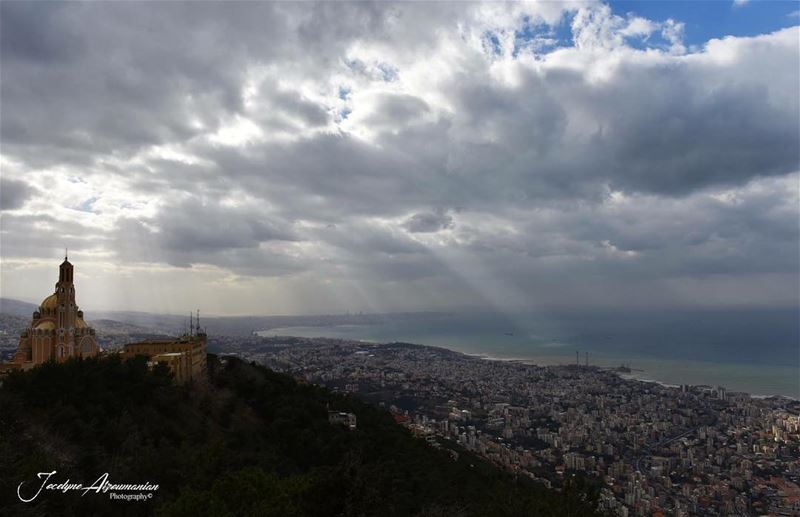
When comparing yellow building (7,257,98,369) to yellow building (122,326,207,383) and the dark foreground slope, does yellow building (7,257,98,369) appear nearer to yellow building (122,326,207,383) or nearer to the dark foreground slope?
yellow building (122,326,207,383)

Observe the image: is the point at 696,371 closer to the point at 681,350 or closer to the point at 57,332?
the point at 681,350

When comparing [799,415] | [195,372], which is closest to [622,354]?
[799,415]

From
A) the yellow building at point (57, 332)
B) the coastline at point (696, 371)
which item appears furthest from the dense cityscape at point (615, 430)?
the yellow building at point (57, 332)

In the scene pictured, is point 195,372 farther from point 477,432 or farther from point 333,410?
point 477,432

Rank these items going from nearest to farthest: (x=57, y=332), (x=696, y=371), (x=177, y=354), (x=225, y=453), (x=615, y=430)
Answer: (x=225, y=453) → (x=57, y=332) → (x=177, y=354) → (x=615, y=430) → (x=696, y=371)

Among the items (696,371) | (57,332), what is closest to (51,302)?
(57,332)

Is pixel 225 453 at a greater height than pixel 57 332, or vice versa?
pixel 57 332

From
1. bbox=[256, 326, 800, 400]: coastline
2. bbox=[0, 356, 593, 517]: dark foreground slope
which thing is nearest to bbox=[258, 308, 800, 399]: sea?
bbox=[256, 326, 800, 400]: coastline
